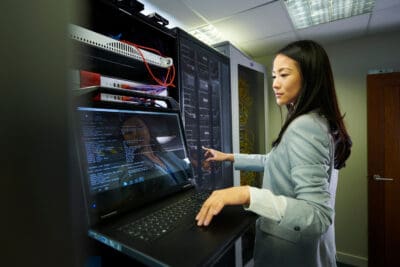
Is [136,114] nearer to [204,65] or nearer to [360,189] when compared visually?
[204,65]

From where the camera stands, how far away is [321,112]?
2.60ft

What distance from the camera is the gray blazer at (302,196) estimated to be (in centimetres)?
60

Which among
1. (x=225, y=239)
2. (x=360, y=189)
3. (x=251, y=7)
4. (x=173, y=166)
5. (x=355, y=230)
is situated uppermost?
(x=251, y=7)

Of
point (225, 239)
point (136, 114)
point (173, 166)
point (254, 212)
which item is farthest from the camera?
point (173, 166)

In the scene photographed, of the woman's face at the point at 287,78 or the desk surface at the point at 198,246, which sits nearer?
the desk surface at the point at 198,246

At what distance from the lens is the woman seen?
61 centimetres

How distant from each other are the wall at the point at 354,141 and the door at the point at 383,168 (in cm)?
18

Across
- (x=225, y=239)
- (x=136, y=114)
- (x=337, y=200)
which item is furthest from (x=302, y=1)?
(x=337, y=200)

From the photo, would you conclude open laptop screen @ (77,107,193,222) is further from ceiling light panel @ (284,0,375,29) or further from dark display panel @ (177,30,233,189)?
ceiling light panel @ (284,0,375,29)

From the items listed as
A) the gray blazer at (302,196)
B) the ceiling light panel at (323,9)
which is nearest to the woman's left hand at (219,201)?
the gray blazer at (302,196)

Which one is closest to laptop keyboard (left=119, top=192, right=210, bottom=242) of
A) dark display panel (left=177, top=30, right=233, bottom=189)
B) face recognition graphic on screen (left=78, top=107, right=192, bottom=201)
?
face recognition graphic on screen (left=78, top=107, right=192, bottom=201)

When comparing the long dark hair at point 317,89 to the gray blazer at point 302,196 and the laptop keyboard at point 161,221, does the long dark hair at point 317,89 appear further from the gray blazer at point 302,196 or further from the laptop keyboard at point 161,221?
the laptop keyboard at point 161,221

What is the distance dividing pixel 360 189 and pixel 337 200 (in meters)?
0.27

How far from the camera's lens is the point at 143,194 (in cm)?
71
